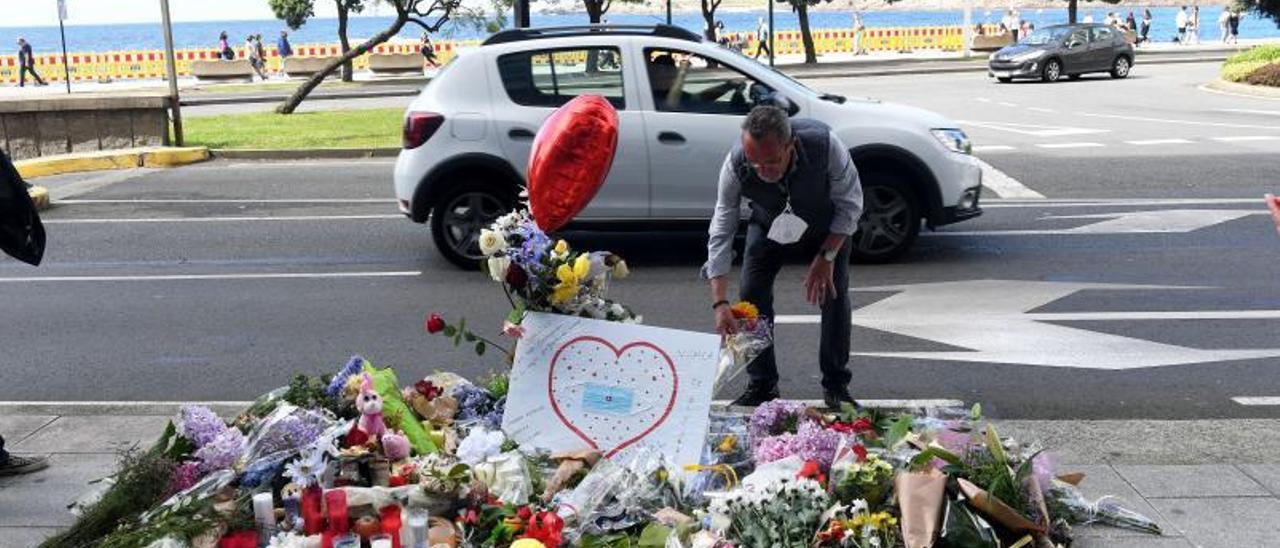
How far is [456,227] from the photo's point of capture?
33.8ft

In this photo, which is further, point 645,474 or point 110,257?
point 110,257

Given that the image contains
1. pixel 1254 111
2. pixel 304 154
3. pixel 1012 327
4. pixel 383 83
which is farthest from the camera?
pixel 383 83

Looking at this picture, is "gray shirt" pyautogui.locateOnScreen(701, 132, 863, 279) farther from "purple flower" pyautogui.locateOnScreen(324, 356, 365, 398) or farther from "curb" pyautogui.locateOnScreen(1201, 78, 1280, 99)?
"curb" pyautogui.locateOnScreen(1201, 78, 1280, 99)

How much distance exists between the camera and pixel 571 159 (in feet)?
16.7

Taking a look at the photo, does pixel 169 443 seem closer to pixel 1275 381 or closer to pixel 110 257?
pixel 1275 381

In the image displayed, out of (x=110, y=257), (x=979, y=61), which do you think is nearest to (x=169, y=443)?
(x=110, y=257)

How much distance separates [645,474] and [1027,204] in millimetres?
9118

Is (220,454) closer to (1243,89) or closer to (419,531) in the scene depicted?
(419,531)

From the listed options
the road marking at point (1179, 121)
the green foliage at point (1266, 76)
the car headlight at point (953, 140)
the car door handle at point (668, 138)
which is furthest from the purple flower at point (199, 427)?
the green foliage at point (1266, 76)

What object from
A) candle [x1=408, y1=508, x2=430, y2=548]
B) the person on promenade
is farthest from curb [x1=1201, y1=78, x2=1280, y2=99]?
candle [x1=408, y1=508, x2=430, y2=548]

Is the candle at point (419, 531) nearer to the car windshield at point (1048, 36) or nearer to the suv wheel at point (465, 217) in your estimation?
the suv wheel at point (465, 217)

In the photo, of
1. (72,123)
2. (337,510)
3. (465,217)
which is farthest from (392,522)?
(72,123)

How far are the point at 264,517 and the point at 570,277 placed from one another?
148 cm

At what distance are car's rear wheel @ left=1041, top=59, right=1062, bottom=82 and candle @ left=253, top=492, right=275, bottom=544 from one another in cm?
3002
